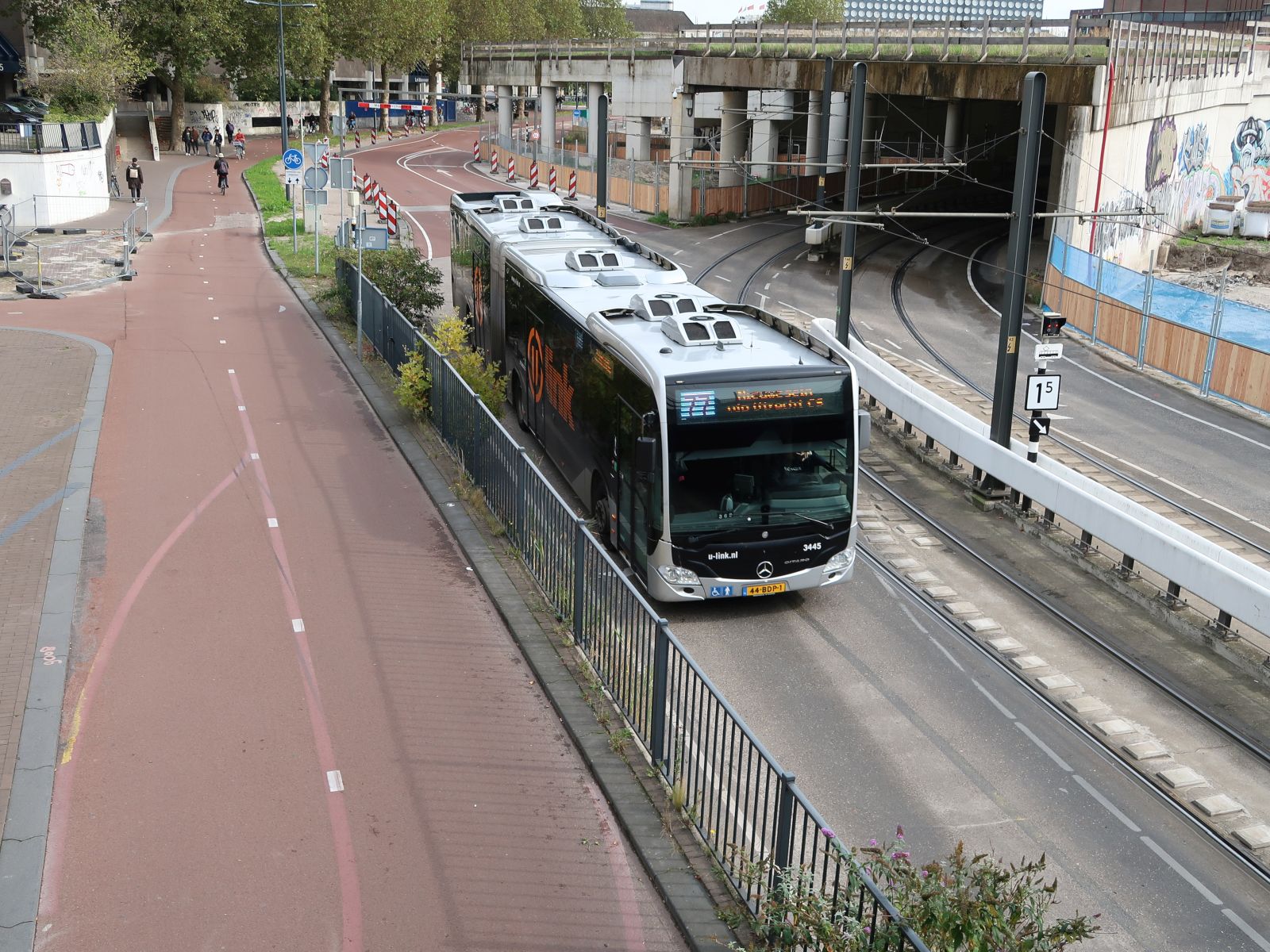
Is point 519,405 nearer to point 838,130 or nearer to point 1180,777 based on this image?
point 1180,777

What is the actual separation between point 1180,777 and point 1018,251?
8396mm

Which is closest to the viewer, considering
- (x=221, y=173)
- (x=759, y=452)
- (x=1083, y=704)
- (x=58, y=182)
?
(x=1083, y=704)

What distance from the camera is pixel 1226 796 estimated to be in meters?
10.5

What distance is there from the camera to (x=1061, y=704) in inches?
472

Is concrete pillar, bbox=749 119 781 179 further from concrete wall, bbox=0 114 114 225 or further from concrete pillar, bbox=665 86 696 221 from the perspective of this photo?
concrete wall, bbox=0 114 114 225

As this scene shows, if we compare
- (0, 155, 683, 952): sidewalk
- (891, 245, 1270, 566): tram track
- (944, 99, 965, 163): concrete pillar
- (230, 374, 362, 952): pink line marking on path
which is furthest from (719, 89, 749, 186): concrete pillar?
(230, 374, 362, 952): pink line marking on path

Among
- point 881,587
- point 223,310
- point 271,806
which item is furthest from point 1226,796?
point 223,310

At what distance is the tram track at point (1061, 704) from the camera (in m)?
10.0

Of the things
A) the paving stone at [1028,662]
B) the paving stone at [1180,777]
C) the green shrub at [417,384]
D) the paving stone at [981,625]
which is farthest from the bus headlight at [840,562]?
the green shrub at [417,384]

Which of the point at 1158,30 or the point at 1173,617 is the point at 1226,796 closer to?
the point at 1173,617

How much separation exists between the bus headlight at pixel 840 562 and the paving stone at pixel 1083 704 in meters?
2.73

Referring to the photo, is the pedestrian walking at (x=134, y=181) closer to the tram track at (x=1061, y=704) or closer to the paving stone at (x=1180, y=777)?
the tram track at (x=1061, y=704)

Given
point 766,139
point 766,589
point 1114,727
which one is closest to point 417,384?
point 766,589

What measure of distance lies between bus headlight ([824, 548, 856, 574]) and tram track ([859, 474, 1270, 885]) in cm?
113
